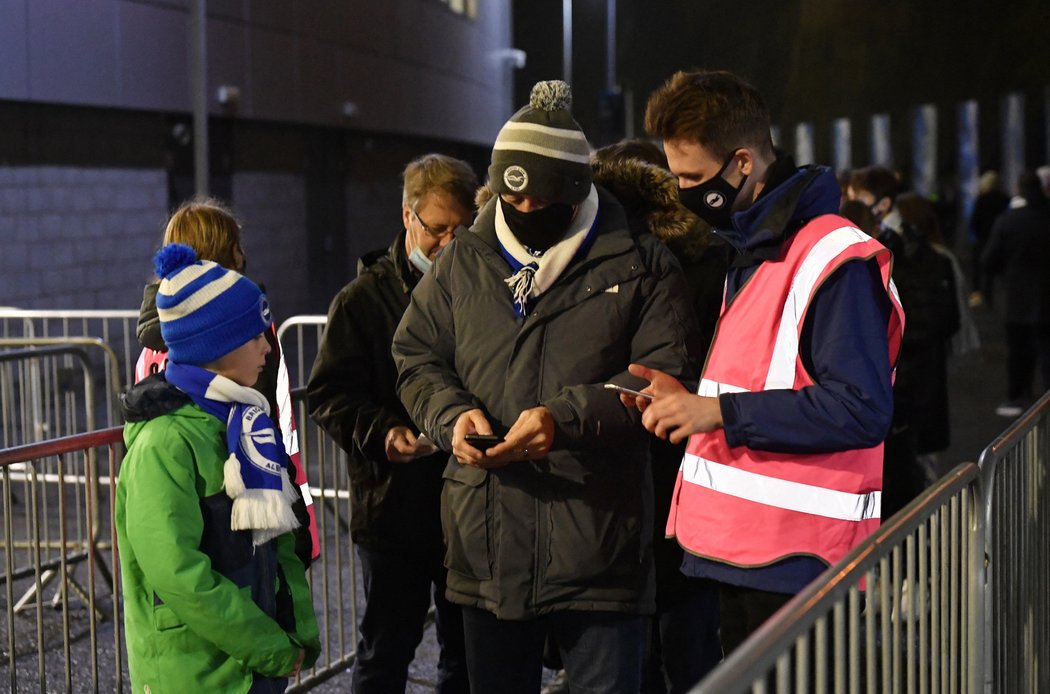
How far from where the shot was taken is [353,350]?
3932 mm

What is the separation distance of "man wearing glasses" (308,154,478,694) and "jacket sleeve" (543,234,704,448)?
0.98 m

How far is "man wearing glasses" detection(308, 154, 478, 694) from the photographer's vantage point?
3.91 metres

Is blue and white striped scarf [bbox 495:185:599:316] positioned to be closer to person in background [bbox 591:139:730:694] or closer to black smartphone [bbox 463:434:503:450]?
black smartphone [bbox 463:434:503:450]

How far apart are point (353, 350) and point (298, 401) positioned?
1268 mm

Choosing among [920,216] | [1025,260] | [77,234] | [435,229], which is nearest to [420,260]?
[435,229]

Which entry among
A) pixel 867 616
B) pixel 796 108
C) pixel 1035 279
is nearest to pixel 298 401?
pixel 867 616

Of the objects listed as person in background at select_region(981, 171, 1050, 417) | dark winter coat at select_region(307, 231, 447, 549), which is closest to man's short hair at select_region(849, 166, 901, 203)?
dark winter coat at select_region(307, 231, 447, 549)

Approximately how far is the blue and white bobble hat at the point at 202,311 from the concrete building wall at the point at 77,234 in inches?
480

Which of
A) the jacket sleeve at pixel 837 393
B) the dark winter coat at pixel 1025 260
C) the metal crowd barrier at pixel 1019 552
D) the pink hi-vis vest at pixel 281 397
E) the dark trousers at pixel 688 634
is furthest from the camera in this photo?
the dark winter coat at pixel 1025 260

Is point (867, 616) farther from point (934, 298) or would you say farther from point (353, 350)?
point (934, 298)

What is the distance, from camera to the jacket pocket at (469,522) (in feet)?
9.95

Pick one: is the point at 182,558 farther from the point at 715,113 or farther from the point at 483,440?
the point at 715,113

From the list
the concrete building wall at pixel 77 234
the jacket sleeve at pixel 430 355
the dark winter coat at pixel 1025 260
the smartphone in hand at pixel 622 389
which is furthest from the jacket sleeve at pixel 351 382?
the concrete building wall at pixel 77 234

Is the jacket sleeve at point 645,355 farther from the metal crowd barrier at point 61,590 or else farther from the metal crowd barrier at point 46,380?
the metal crowd barrier at point 46,380
